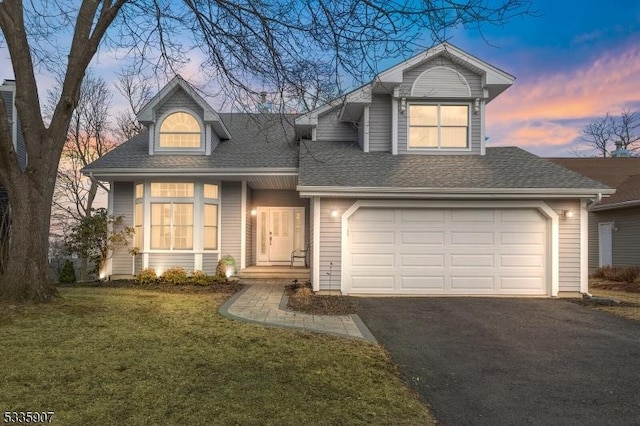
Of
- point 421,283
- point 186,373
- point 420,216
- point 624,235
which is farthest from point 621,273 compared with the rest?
point 186,373

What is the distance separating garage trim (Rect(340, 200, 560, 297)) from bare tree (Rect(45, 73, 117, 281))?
1715 cm

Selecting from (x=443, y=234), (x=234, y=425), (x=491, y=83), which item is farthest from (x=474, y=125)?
(x=234, y=425)

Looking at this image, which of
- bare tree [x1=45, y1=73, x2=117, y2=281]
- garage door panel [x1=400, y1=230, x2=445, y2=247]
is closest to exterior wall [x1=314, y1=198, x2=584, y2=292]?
garage door panel [x1=400, y1=230, x2=445, y2=247]

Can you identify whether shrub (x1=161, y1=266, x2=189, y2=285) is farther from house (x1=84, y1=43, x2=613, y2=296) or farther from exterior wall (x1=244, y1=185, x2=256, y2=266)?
exterior wall (x1=244, y1=185, x2=256, y2=266)

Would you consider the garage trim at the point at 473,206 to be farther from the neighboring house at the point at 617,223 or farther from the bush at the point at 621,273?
the neighboring house at the point at 617,223

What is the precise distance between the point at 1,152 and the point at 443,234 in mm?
8964

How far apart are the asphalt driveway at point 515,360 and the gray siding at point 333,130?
6103 mm

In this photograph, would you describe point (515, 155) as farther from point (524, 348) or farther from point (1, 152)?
point (1, 152)

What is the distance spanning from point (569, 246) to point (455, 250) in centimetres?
271

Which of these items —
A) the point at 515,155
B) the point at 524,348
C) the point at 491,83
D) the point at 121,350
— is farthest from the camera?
the point at 515,155

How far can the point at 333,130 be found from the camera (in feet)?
45.3

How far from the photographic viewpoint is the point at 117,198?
43.1ft

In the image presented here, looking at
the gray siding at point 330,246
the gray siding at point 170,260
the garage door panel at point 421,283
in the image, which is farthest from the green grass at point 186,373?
the gray siding at point 170,260

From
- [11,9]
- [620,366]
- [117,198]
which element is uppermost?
[11,9]
